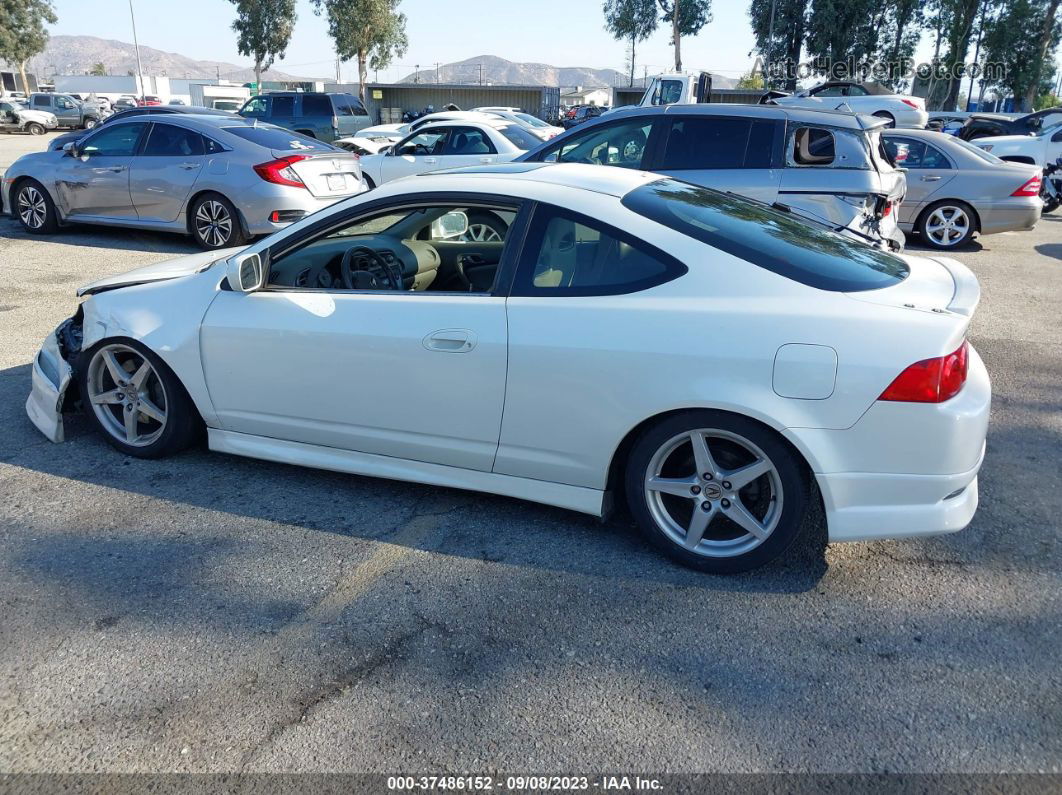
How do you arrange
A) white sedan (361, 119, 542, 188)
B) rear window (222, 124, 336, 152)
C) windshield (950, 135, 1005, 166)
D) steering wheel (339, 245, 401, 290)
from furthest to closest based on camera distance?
white sedan (361, 119, 542, 188)
windshield (950, 135, 1005, 166)
rear window (222, 124, 336, 152)
steering wheel (339, 245, 401, 290)

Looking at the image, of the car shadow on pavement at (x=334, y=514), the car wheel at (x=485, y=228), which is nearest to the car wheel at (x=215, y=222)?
the car shadow on pavement at (x=334, y=514)

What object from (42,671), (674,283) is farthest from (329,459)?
(674,283)

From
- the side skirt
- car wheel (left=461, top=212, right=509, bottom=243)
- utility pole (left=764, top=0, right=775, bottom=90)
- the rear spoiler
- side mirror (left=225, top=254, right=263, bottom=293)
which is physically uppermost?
utility pole (left=764, top=0, right=775, bottom=90)

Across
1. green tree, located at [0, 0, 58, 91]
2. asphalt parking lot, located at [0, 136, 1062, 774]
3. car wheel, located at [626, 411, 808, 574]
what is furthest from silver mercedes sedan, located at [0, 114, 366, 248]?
green tree, located at [0, 0, 58, 91]

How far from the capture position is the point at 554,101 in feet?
161

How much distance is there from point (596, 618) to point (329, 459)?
1.52m

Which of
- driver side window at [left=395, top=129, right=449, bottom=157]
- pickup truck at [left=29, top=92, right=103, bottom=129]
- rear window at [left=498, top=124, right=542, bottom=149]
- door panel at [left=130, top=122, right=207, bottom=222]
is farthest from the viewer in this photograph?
→ pickup truck at [left=29, top=92, right=103, bottom=129]

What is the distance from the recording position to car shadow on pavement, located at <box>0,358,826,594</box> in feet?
11.3

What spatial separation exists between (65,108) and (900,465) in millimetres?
48268

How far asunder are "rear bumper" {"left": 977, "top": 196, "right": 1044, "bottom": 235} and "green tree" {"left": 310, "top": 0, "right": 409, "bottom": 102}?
47.1 metres

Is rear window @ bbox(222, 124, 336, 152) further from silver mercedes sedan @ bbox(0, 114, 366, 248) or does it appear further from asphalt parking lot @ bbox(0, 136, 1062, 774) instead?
asphalt parking lot @ bbox(0, 136, 1062, 774)

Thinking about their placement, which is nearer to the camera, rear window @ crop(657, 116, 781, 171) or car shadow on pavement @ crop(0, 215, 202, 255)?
rear window @ crop(657, 116, 781, 171)

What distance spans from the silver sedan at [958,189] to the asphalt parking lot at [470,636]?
7.63m

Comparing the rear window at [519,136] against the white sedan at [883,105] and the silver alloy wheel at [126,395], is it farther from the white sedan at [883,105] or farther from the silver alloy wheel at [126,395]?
the silver alloy wheel at [126,395]
